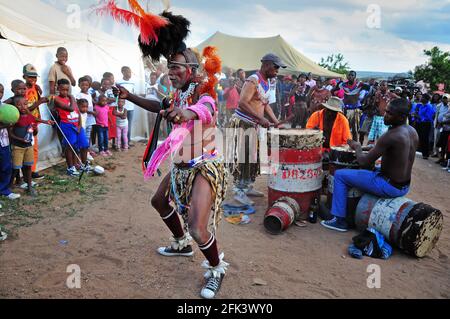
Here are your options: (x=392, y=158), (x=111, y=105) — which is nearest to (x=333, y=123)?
(x=392, y=158)

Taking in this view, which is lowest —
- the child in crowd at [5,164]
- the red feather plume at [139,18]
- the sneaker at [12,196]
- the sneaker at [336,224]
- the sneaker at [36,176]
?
the sneaker at [336,224]

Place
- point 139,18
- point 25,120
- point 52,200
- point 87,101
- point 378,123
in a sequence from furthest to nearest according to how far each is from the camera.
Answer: point 378,123
point 87,101
point 25,120
point 52,200
point 139,18

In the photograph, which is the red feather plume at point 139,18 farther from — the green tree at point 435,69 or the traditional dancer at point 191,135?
the green tree at point 435,69

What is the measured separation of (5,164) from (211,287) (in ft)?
11.7

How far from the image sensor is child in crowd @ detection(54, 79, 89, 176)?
619cm

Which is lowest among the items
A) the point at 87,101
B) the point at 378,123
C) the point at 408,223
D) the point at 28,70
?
the point at 408,223

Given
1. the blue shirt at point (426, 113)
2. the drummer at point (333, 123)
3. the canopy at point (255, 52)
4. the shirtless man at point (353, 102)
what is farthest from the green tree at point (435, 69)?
the drummer at point (333, 123)

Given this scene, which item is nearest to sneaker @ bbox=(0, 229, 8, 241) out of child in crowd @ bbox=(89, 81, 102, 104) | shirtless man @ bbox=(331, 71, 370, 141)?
child in crowd @ bbox=(89, 81, 102, 104)

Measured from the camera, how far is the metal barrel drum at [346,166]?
4371 millimetres

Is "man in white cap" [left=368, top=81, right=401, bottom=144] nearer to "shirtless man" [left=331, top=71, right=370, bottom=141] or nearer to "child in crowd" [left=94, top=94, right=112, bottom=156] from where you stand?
"shirtless man" [left=331, top=71, right=370, bottom=141]

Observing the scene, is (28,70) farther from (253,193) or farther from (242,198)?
(253,193)

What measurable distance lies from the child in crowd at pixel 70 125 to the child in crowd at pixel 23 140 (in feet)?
3.20

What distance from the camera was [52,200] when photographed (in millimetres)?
5062
